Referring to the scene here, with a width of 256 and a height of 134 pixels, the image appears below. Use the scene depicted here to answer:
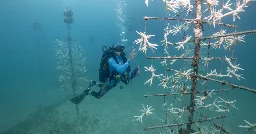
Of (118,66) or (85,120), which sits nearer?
(118,66)

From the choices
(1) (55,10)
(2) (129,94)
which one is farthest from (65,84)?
(1) (55,10)

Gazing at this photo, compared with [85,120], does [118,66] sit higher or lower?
higher

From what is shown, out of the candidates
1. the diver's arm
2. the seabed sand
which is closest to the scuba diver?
the diver's arm

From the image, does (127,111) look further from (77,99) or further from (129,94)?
(77,99)

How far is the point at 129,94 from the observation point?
25703mm

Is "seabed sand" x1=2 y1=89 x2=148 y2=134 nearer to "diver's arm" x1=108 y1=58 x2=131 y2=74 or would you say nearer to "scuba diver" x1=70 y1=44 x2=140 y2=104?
"scuba diver" x1=70 y1=44 x2=140 y2=104

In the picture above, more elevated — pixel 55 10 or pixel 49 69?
pixel 55 10

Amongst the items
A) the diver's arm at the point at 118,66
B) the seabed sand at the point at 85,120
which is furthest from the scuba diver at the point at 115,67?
the seabed sand at the point at 85,120

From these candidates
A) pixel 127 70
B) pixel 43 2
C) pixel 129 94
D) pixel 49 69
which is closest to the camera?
pixel 127 70

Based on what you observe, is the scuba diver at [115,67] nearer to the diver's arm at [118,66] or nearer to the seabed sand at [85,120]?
the diver's arm at [118,66]

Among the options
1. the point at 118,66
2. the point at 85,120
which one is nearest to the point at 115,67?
the point at 118,66

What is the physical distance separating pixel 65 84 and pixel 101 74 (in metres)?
11.5

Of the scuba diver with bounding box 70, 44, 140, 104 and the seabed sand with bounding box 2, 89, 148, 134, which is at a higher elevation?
the scuba diver with bounding box 70, 44, 140, 104

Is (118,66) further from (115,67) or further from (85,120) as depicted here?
(85,120)
